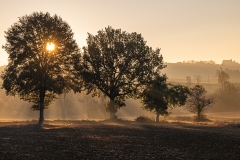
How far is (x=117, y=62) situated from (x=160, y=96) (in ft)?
41.0

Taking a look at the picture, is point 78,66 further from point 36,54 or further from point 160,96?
point 160,96

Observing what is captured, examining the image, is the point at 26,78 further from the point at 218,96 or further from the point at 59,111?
the point at 218,96

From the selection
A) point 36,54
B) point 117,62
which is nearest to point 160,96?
point 117,62

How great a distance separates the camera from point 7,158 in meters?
16.7

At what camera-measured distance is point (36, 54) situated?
5456cm

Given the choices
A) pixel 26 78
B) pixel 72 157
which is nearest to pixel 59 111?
pixel 26 78

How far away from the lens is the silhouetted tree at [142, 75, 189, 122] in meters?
65.7

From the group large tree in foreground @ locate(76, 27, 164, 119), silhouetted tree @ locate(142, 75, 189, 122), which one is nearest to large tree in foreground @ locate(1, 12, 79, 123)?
large tree in foreground @ locate(76, 27, 164, 119)

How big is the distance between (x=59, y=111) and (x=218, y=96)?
8688 cm

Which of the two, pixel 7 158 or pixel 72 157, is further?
pixel 72 157

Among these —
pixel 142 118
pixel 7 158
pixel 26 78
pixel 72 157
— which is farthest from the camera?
pixel 142 118

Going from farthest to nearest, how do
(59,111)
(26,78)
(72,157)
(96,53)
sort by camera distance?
1. (59,111)
2. (96,53)
3. (26,78)
4. (72,157)

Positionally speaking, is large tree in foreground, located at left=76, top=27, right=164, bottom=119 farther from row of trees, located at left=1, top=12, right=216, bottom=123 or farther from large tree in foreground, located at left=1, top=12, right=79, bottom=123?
large tree in foreground, located at left=1, top=12, right=79, bottom=123

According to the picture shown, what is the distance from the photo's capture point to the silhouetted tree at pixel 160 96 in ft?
216
